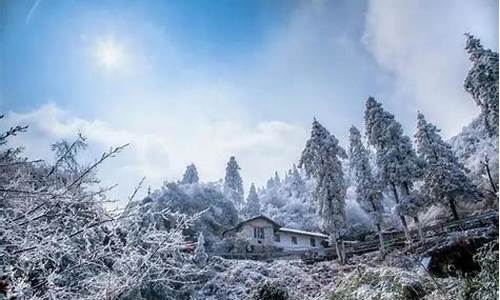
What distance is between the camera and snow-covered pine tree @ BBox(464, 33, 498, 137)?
177cm

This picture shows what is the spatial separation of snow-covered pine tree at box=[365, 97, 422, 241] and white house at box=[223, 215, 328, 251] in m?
7.34

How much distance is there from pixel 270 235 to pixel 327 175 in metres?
6.79

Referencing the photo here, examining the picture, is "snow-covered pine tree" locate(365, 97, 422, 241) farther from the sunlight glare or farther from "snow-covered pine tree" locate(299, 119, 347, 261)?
the sunlight glare

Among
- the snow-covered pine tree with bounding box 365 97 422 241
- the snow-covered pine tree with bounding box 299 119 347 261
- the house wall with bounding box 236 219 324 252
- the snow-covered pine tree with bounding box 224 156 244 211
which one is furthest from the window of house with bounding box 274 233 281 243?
the snow-covered pine tree with bounding box 224 156 244 211

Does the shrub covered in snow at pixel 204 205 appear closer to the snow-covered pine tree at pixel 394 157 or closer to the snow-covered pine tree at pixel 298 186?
the snow-covered pine tree at pixel 394 157

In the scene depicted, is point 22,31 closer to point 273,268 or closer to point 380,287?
point 380,287

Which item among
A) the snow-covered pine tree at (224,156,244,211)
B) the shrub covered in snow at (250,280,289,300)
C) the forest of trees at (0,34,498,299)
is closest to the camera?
the forest of trees at (0,34,498,299)

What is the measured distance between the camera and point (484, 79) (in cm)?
197

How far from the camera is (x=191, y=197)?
1888 centimetres

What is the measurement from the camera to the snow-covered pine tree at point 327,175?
1357cm

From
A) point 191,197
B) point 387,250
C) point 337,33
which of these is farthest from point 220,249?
point 337,33

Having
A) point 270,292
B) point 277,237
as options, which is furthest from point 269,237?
point 270,292

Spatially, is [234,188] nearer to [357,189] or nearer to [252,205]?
[252,205]

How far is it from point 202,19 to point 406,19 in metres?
1.41
